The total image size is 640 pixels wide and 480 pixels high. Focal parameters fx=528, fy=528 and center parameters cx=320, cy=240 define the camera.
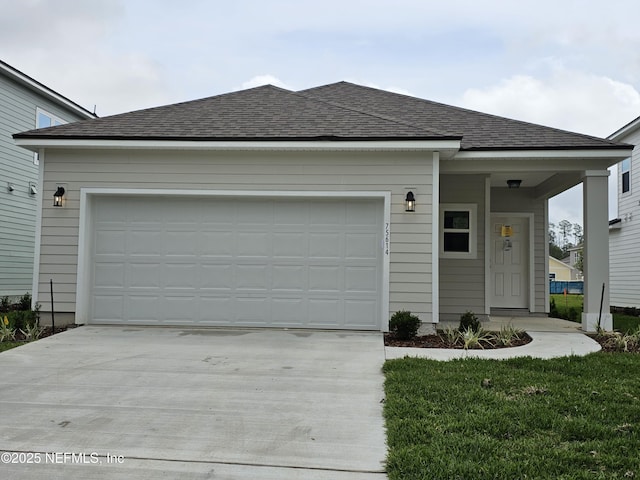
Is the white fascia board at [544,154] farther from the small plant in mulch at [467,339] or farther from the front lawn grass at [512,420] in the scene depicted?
the front lawn grass at [512,420]

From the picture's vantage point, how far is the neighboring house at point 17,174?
1341 cm

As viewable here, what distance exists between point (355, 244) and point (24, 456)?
588 centimetres

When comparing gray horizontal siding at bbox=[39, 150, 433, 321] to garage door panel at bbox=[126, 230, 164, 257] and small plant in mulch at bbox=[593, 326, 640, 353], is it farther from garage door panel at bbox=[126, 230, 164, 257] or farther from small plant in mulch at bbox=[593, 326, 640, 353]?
small plant in mulch at bbox=[593, 326, 640, 353]

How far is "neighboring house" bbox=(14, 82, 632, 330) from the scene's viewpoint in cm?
854

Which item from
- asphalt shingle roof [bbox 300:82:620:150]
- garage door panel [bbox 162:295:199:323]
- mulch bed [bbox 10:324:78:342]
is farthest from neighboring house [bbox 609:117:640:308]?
mulch bed [bbox 10:324:78:342]

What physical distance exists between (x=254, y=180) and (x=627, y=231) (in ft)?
45.1

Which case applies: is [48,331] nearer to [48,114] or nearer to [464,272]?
[464,272]

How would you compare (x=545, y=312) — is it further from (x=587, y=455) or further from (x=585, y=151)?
(x=587, y=455)

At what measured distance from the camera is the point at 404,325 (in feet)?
25.5

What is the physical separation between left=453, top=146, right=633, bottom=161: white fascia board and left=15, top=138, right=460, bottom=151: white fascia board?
2.62 ft

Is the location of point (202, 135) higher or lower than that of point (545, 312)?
higher

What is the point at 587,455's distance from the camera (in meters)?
3.49

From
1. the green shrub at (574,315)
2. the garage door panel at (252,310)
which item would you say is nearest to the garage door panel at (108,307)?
the garage door panel at (252,310)

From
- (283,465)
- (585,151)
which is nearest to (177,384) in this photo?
(283,465)
